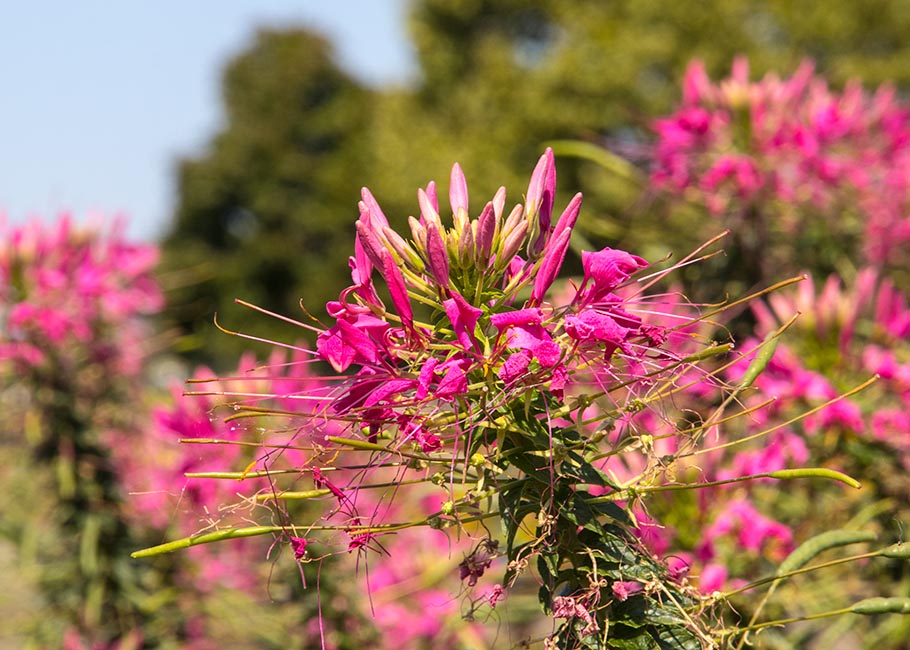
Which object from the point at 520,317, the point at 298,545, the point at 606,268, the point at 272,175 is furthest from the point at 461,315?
the point at 272,175

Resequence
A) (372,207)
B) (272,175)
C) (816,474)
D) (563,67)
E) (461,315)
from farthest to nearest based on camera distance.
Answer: (272,175) < (563,67) < (372,207) < (461,315) < (816,474)

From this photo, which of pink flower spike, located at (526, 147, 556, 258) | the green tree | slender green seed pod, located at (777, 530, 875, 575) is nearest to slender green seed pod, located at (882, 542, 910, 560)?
slender green seed pod, located at (777, 530, 875, 575)

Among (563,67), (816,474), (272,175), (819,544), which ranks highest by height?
Result: (816,474)

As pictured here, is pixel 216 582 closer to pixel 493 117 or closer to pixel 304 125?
pixel 493 117

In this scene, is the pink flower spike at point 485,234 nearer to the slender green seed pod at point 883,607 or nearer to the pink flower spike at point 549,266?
the pink flower spike at point 549,266

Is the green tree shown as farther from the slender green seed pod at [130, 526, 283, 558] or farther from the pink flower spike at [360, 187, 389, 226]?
the slender green seed pod at [130, 526, 283, 558]

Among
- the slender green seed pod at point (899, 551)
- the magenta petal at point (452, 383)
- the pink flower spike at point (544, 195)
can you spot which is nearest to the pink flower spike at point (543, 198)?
the pink flower spike at point (544, 195)

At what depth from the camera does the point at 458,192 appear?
1.20 meters

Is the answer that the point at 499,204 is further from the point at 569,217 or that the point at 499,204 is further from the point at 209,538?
the point at 209,538

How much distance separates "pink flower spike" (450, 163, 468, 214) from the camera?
3.86 feet

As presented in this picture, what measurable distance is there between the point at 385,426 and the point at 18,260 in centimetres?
252

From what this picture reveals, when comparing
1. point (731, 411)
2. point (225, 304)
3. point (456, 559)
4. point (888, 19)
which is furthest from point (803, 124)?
point (225, 304)

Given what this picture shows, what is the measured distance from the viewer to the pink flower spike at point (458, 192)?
1.18 metres

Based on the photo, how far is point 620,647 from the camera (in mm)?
1052
